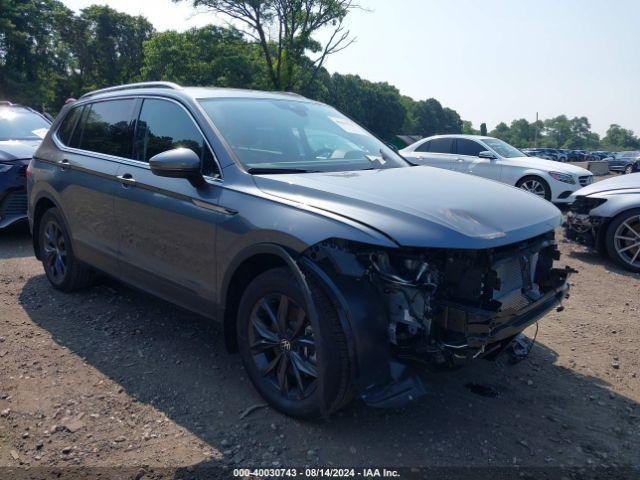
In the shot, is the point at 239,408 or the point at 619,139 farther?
the point at 619,139

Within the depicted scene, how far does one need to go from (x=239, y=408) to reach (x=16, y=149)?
19.6ft

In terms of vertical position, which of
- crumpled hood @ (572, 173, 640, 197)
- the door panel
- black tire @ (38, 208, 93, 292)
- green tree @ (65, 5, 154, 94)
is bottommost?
black tire @ (38, 208, 93, 292)

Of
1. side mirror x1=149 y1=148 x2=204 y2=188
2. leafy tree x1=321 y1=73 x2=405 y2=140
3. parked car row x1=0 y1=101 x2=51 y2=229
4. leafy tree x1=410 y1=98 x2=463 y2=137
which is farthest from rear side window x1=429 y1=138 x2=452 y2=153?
leafy tree x1=410 y1=98 x2=463 y2=137

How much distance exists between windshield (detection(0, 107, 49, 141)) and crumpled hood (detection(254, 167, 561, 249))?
6.50 meters

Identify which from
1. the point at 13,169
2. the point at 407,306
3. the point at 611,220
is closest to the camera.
Answer: the point at 407,306

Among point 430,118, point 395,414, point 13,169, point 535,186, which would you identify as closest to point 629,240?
point 395,414

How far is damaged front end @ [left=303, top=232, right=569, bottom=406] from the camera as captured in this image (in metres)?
2.58

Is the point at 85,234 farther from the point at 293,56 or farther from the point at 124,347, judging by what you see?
the point at 293,56

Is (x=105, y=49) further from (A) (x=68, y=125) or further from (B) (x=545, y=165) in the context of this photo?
(A) (x=68, y=125)

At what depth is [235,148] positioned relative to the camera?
3391mm

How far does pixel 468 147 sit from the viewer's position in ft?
40.0

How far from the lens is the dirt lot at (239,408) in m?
2.76

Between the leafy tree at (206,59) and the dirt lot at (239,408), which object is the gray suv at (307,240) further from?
the leafy tree at (206,59)

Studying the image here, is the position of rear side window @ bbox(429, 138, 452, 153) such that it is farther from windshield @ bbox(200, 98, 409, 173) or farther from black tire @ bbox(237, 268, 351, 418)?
black tire @ bbox(237, 268, 351, 418)
